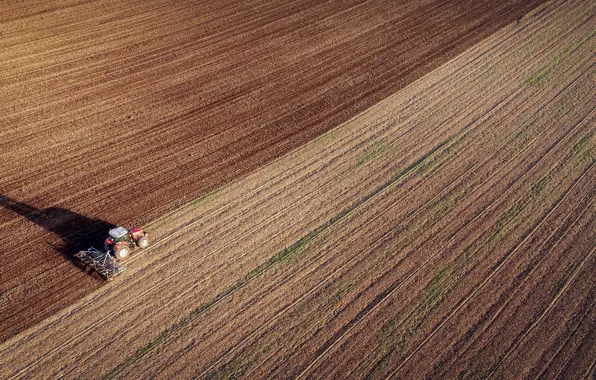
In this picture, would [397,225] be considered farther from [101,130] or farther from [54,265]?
[101,130]

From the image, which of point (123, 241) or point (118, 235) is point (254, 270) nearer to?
point (123, 241)

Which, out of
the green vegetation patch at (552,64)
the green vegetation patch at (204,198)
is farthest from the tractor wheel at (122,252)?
the green vegetation patch at (552,64)

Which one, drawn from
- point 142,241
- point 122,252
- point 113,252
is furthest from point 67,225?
point 142,241

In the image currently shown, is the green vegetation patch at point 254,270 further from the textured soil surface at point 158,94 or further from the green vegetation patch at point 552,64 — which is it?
the green vegetation patch at point 552,64

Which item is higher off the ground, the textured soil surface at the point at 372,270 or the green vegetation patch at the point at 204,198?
the green vegetation patch at the point at 204,198

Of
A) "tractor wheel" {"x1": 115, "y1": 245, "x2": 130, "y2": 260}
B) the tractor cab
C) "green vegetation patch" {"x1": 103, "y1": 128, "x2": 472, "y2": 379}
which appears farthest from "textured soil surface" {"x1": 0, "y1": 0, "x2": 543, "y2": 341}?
"green vegetation patch" {"x1": 103, "y1": 128, "x2": 472, "y2": 379}

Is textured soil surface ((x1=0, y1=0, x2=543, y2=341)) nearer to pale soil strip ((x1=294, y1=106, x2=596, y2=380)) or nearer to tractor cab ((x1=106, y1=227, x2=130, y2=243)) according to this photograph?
tractor cab ((x1=106, y1=227, x2=130, y2=243))

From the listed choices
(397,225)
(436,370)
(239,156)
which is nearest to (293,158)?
(239,156)
